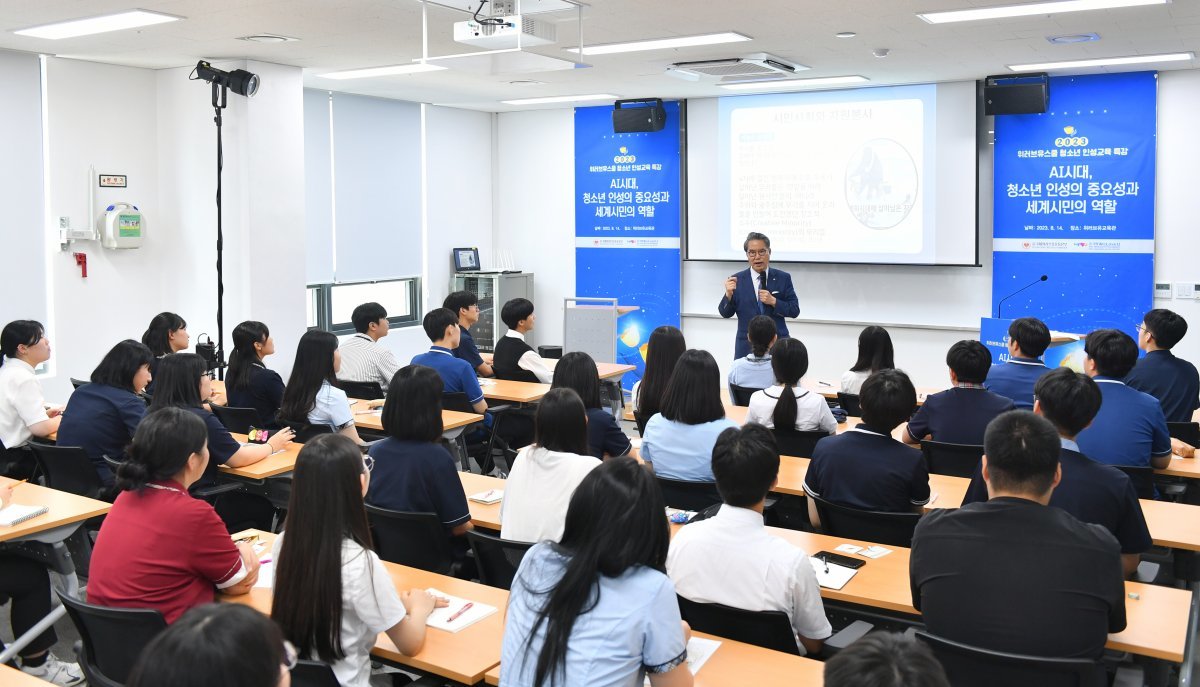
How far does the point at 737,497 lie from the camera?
276cm

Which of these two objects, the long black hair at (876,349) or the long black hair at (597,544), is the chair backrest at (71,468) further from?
the long black hair at (876,349)

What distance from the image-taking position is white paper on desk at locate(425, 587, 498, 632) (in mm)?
2832

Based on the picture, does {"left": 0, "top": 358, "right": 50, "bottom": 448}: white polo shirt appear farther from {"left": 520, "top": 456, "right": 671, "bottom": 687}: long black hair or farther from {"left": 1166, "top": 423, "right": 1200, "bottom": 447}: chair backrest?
{"left": 1166, "top": 423, "right": 1200, "bottom": 447}: chair backrest

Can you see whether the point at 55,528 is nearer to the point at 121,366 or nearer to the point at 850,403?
the point at 121,366

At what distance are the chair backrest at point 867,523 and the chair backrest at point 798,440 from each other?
3.90ft

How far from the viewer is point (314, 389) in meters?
5.30

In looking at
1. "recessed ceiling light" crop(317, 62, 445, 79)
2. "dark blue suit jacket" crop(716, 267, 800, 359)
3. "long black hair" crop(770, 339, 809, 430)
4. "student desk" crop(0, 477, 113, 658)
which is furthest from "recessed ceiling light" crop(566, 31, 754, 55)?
"student desk" crop(0, 477, 113, 658)

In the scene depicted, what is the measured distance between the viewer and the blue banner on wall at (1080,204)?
27.7 ft

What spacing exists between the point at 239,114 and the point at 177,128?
841 mm

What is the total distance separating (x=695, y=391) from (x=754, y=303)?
383cm

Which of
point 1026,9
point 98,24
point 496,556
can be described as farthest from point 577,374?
point 98,24

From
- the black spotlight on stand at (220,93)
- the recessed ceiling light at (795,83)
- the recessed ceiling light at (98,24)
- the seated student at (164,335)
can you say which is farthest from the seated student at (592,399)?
the recessed ceiling light at (795,83)

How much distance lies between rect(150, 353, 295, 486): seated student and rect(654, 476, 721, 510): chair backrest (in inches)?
76.0

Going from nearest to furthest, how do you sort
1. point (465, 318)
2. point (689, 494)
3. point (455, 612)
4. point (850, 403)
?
point (455, 612) < point (689, 494) < point (850, 403) < point (465, 318)
